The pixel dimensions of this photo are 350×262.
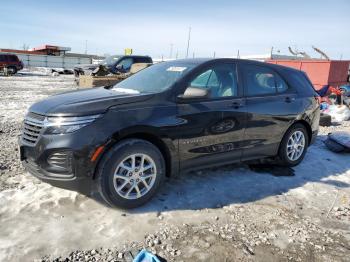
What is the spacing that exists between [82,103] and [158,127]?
870 millimetres

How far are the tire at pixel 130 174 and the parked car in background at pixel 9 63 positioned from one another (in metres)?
Answer: 27.9

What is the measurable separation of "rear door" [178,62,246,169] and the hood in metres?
0.63

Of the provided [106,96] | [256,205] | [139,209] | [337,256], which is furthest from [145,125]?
[337,256]

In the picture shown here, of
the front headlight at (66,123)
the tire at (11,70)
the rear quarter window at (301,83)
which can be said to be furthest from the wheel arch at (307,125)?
the tire at (11,70)

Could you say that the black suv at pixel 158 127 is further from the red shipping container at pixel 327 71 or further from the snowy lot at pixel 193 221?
the red shipping container at pixel 327 71

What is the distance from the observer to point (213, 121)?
4375 millimetres

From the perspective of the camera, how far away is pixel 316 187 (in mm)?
4980

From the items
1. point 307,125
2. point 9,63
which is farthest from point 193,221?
point 9,63

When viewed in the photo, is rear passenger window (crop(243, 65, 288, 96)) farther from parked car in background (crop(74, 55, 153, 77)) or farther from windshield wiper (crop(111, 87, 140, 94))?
parked car in background (crop(74, 55, 153, 77))

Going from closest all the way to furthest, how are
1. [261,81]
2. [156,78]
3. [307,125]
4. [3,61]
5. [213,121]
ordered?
[213,121], [156,78], [261,81], [307,125], [3,61]

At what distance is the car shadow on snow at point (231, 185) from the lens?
4199mm

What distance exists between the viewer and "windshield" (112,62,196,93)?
435 cm

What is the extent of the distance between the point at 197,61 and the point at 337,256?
2838mm

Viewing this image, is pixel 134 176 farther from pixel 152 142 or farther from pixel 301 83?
pixel 301 83
